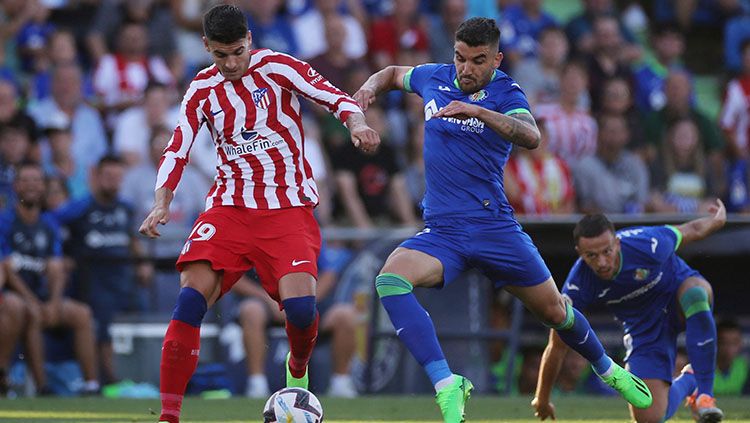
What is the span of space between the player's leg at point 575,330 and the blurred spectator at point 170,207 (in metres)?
6.52

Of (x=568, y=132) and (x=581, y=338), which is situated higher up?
(x=568, y=132)

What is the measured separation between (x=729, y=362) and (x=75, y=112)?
7.32 metres

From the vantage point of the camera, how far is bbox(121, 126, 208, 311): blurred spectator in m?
14.3

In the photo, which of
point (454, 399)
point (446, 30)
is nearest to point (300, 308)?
point (454, 399)

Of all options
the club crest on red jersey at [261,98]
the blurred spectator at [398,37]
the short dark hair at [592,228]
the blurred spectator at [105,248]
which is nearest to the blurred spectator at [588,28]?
the blurred spectator at [398,37]

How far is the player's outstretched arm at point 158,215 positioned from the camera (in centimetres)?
788

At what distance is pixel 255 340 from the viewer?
1362 cm

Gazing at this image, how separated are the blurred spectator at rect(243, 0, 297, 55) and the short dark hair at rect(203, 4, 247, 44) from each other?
750cm

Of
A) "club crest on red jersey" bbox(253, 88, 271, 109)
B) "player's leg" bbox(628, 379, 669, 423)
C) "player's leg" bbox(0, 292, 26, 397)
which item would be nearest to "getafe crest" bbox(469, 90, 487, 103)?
"club crest on red jersey" bbox(253, 88, 271, 109)

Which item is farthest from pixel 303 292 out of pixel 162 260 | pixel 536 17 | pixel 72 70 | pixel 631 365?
pixel 536 17

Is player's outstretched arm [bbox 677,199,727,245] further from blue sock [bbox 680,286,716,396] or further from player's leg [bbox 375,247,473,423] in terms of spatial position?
player's leg [bbox 375,247,473,423]

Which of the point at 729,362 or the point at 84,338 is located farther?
the point at 729,362

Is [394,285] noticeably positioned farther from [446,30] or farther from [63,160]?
[446,30]

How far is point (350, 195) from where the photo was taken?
15.1 m
